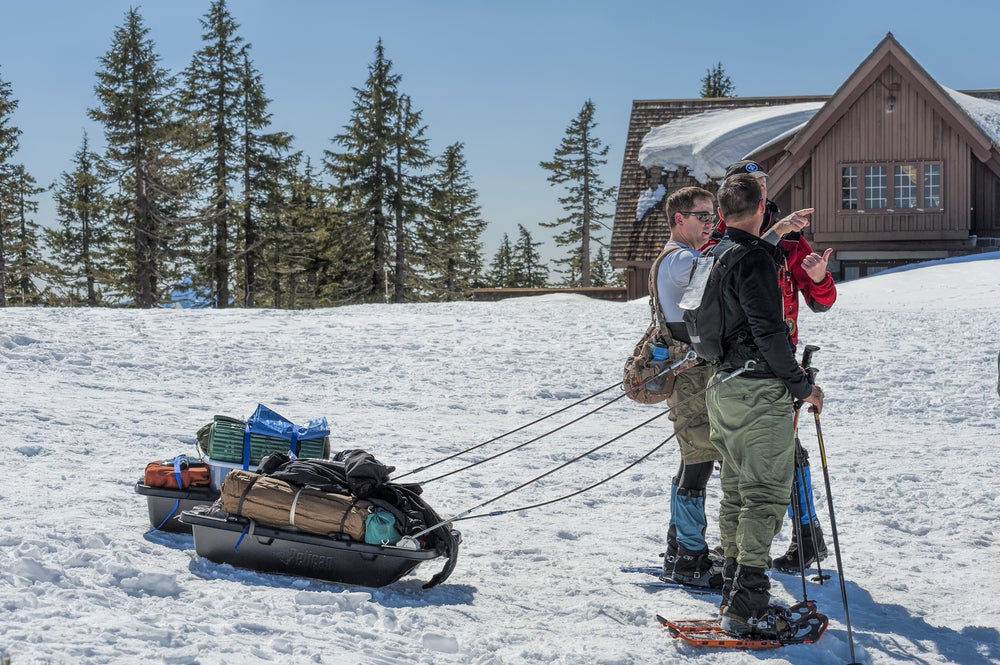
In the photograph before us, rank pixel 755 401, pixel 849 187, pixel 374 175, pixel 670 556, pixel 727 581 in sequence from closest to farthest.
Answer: pixel 755 401 < pixel 727 581 < pixel 670 556 < pixel 849 187 < pixel 374 175

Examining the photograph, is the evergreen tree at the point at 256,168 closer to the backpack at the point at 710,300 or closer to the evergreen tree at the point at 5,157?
the evergreen tree at the point at 5,157

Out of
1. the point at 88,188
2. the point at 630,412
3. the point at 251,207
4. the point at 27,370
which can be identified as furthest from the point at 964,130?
the point at 88,188

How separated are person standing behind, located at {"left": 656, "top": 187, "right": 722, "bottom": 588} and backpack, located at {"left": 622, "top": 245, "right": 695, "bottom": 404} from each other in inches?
1.9

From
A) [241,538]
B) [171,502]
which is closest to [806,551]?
[241,538]

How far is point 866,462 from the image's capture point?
8.14 m

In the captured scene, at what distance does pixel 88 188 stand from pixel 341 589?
149 feet

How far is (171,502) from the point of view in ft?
18.6

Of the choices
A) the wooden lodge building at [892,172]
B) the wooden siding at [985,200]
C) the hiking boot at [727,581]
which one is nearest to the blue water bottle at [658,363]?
the hiking boot at [727,581]

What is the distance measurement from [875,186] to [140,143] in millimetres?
26154

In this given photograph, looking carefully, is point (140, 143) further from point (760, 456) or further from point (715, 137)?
point (760, 456)

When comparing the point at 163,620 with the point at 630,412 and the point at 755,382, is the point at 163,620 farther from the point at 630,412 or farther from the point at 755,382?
the point at 630,412

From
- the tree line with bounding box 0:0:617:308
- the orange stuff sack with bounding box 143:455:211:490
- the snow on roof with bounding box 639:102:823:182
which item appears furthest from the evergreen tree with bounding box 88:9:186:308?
the orange stuff sack with bounding box 143:455:211:490

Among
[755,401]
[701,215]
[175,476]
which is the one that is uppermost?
[701,215]

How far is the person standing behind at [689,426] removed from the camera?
4984 millimetres
